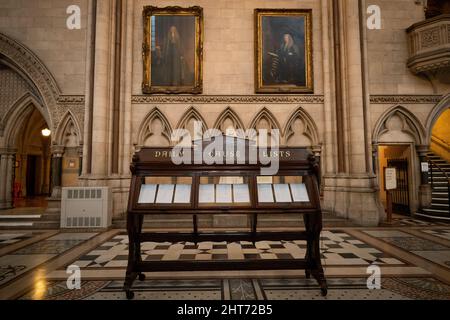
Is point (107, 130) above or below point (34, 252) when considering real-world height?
above

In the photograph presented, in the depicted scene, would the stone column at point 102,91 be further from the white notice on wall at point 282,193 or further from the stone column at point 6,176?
the white notice on wall at point 282,193

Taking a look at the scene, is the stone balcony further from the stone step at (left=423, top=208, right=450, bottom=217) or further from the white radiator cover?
the white radiator cover

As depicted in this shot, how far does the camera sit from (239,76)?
300 inches

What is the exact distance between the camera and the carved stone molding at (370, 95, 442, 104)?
300 inches

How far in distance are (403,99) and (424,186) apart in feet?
9.09

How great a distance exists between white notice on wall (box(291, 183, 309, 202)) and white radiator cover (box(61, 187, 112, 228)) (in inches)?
199

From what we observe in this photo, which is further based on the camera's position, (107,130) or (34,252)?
(107,130)

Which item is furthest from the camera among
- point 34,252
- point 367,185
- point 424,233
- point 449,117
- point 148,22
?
point 449,117

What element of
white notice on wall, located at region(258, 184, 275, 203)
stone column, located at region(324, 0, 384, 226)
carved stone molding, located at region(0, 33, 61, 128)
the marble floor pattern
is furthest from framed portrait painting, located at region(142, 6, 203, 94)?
white notice on wall, located at region(258, 184, 275, 203)

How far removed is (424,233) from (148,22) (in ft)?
29.7

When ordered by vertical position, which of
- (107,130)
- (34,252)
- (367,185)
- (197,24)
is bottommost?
(34,252)

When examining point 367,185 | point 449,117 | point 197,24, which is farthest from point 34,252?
point 449,117

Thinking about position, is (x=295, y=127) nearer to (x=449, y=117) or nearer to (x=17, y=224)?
(x=449, y=117)

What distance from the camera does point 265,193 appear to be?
109 inches
